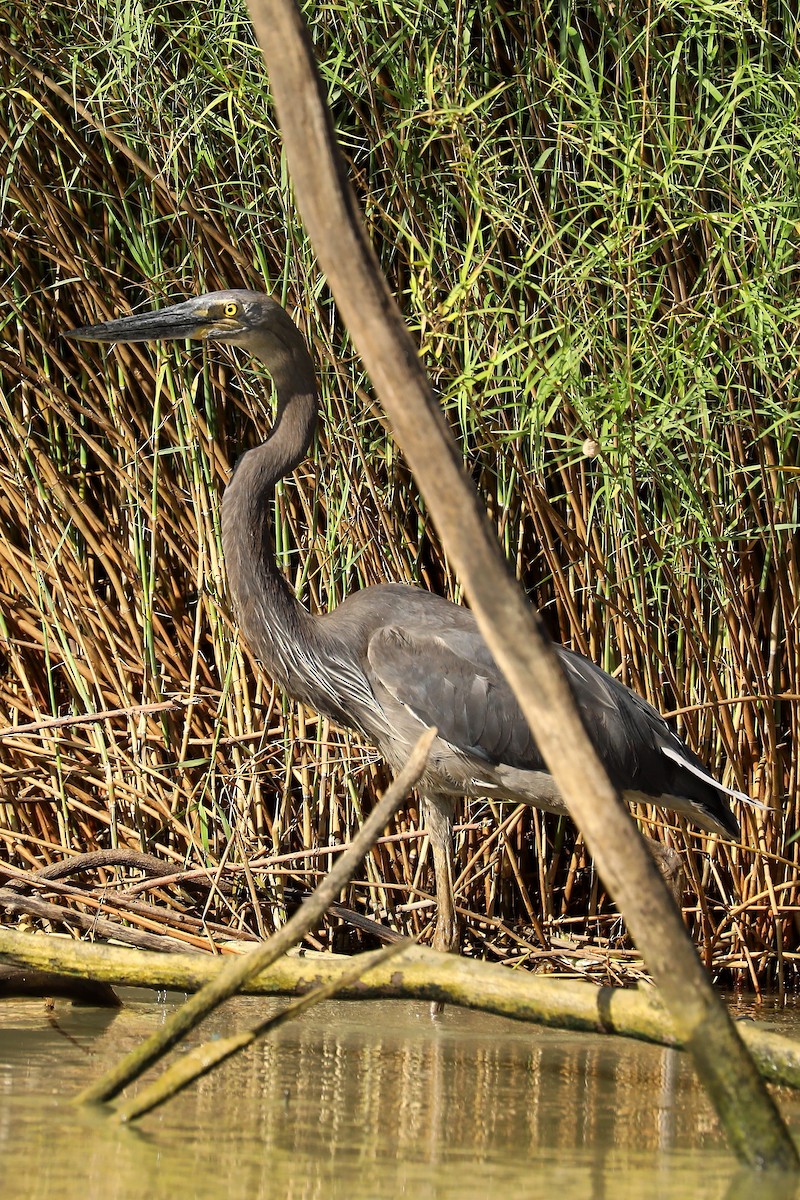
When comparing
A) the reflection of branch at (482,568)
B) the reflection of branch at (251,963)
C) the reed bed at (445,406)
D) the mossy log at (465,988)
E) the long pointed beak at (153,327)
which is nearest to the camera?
the reflection of branch at (482,568)

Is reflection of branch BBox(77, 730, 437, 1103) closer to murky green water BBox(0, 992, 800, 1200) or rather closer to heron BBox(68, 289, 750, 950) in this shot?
murky green water BBox(0, 992, 800, 1200)

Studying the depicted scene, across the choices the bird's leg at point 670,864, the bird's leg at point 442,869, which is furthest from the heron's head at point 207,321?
the bird's leg at point 670,864

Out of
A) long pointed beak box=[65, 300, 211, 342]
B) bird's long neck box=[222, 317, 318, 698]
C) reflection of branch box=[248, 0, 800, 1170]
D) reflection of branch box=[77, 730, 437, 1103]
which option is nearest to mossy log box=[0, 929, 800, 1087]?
reflection of branch box=[77, 730, 437, 1103]

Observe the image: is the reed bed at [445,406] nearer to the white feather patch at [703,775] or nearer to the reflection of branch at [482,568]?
the white feather patch at [703,775]

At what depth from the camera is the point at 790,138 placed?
3.96 metres

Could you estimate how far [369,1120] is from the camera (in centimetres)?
275

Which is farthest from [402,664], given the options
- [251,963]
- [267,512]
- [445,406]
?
[251,963]

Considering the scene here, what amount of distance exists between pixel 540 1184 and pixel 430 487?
1.08 m

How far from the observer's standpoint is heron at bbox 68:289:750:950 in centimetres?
423

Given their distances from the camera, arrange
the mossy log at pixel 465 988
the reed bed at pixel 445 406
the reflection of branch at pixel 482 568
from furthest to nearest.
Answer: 1. the reed bed at pixel 445 406
2. the mossy log at pixel 465 988
3. the reflection of branch at pixel 482 568

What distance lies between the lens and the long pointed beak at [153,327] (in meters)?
4.22

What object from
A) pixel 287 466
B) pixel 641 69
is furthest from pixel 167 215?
pixel 641 69

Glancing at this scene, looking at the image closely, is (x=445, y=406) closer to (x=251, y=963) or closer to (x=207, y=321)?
(x=207, y=321)

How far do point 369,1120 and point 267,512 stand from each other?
1977 mm
